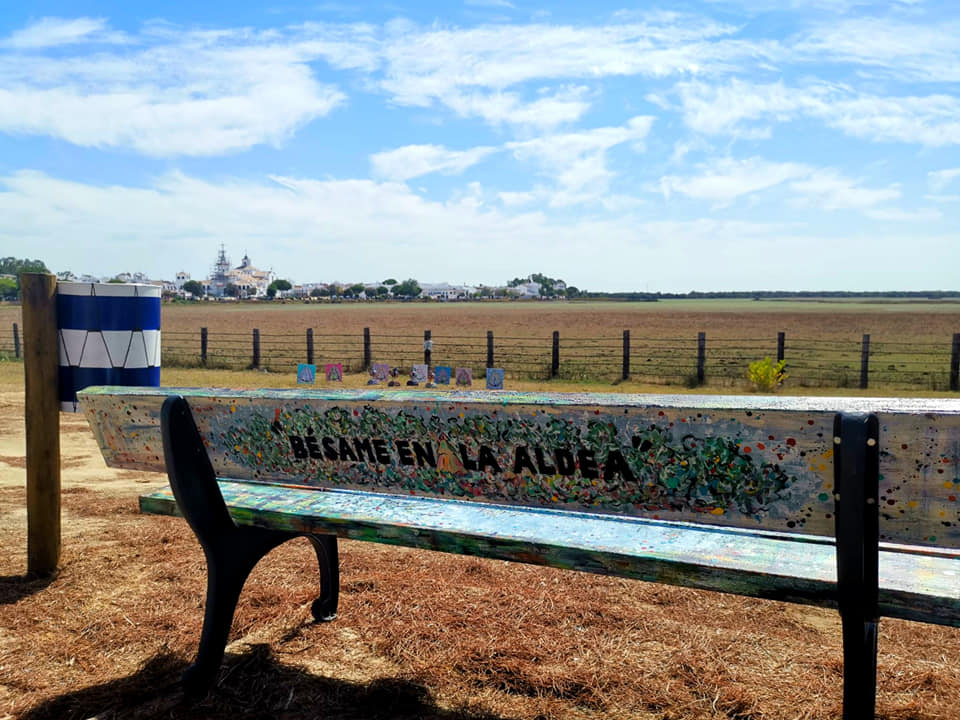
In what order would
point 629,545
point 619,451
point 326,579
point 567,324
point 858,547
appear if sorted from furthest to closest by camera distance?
point 567,324
point 326,579
point 629,545
point 619,451
point 858,547

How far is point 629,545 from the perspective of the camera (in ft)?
7.82

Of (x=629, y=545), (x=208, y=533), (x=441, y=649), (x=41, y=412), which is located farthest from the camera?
(x=41, y=412)

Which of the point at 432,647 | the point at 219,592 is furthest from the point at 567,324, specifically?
the point at 219,592

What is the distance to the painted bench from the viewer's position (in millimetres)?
1948

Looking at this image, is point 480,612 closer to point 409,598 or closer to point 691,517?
point 409,598

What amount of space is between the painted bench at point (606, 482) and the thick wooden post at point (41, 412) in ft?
3.93

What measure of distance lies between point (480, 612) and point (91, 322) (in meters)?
2.26

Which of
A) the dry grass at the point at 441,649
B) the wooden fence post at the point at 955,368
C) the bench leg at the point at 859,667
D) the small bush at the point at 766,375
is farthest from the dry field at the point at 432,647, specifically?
the wooden fence post at the point at 955,368

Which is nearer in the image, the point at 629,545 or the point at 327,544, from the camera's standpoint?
the point at 629,545

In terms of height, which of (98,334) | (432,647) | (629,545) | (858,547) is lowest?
(432,647)

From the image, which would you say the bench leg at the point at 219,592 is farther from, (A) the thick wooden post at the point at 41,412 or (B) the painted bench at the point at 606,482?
(A) the thick wooden post at the point at 41,412

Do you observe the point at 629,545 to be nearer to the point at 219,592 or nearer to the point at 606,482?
the point at 606,482

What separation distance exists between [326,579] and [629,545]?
5.07ft

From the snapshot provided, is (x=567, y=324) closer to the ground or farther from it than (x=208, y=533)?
farther from it
